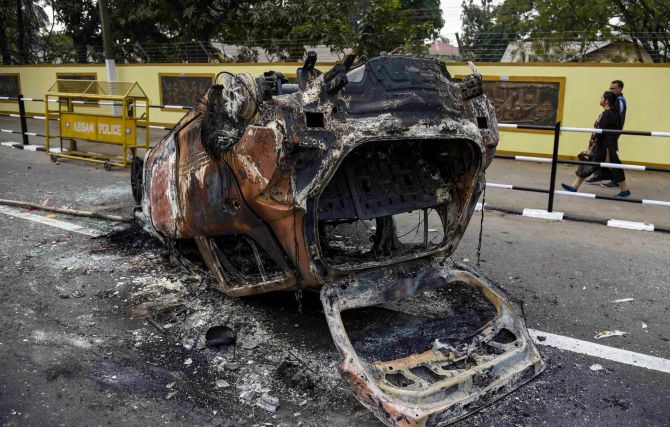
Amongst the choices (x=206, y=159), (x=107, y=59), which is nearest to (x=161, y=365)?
(x=206, y=159)

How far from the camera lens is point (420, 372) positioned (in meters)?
3.32

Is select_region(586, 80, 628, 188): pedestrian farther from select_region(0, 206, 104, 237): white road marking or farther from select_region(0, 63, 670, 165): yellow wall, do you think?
select_region(0, 206, 104, 237): white road marking

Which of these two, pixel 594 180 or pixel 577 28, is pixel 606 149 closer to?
pixel 594 180

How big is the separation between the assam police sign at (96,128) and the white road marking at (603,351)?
26.9ft

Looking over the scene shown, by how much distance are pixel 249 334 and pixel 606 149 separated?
649 cm

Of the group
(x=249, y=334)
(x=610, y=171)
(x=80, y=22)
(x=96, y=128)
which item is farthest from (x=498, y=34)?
(x=80, y=22)

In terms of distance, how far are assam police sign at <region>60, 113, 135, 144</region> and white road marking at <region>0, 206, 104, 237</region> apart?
3.19 meters

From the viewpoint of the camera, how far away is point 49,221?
6.64 metres

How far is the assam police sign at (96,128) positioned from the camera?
396 inches

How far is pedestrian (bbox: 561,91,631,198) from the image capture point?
26.9 ft

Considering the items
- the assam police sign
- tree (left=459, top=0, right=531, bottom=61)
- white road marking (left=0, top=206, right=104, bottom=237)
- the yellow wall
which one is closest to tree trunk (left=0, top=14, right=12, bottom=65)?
the assam police sign

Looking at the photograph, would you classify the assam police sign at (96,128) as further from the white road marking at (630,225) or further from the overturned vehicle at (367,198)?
the white road marking at (630,225)

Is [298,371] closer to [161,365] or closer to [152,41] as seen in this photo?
[161,365]

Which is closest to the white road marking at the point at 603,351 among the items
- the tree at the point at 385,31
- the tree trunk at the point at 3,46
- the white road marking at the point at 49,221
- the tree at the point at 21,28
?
the white road marking at the point at 49,221
